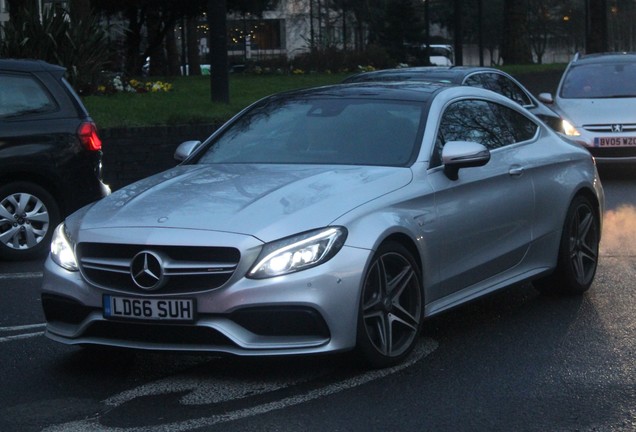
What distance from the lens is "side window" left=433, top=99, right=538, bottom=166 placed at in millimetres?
7457

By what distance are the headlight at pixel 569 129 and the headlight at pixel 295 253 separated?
10.8m

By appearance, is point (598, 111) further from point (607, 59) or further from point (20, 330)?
point (20, 330)

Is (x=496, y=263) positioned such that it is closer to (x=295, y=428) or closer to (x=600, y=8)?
(x=295, y=428)

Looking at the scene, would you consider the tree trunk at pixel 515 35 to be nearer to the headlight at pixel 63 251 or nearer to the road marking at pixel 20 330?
the road marking at pixel 20 330

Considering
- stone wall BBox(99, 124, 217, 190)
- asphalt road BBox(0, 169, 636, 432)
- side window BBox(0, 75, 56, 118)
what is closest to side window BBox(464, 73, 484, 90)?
stone wall BBox(99, 124, 217, 190)

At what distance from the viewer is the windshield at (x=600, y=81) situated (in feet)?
57.9

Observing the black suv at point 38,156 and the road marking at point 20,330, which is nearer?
the road marking at point 20,330

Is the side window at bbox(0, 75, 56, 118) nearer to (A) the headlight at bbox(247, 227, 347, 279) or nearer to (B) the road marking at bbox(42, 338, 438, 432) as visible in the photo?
(B) the road marking at bbox(42, 338, 438, 432)

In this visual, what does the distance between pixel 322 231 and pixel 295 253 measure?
7.2 inches

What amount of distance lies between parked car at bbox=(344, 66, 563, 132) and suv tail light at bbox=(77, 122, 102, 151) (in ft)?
8.42

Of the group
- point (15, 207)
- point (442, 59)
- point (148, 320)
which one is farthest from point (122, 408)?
point (442, 59)

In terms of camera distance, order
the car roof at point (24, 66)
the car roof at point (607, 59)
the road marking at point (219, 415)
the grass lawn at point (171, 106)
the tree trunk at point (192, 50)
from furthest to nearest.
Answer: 1. the tree trunk at point (192, 50)
2. the car roof at point (607, 59)
3. the grass lawn at point (171, 106)
4. the car roof at point (24, 66)
5. the road marking at point (219, 415)

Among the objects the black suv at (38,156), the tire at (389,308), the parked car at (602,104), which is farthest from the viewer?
the parked car at (602,104)

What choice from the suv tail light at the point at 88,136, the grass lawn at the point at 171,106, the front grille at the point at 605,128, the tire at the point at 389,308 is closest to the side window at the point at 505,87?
the front grille at the point at 605,128
